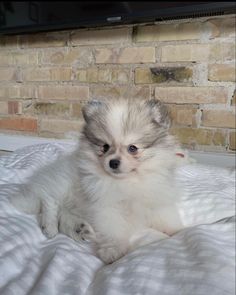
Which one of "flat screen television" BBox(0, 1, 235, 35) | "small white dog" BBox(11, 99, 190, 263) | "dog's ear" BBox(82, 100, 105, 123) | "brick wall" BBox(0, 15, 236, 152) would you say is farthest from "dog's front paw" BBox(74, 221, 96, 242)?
"flat screen television" BBox(0, 1, 235, 35)

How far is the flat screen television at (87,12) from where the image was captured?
126cm

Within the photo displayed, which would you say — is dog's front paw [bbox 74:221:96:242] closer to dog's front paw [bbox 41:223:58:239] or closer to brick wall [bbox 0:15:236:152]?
dog's front paw [bbox 41:223:58:239]

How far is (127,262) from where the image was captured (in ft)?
1.80

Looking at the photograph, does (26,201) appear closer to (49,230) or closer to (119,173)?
(49,230)

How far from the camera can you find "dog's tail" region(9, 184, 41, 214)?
79 centimetres

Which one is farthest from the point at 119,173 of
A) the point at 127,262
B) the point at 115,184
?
the point at 127,262

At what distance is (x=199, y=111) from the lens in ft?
4.71

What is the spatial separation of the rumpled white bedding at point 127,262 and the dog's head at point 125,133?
174mm

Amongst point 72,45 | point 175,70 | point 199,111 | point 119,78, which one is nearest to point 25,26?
point 72,45

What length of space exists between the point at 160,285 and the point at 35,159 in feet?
2.59

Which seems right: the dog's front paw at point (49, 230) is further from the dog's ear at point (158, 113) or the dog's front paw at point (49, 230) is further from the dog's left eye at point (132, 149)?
the dog's ear at point (158, 113)

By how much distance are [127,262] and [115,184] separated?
0.26 m

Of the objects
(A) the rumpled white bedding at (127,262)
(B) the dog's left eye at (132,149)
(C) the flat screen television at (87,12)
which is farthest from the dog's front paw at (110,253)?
(C) the flat screen television at (87,12)

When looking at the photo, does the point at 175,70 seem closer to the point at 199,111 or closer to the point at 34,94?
the point at 199,111
